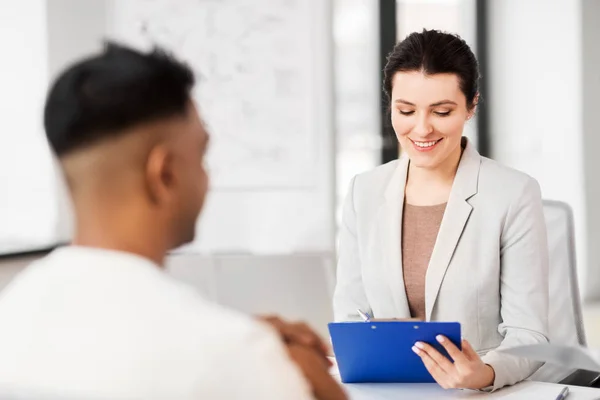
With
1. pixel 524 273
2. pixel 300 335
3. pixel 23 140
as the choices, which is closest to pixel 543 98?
pixel 23 140

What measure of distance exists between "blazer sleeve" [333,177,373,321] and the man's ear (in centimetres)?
128

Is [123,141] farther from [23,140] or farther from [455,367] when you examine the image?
[23,140]

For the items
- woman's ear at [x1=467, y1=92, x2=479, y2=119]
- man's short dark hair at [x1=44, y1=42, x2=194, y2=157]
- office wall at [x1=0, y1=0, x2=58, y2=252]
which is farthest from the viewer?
office wall at [x1=0, y1=0, x2=58, y2=252]

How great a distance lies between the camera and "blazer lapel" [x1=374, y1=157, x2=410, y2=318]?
2.10 meters

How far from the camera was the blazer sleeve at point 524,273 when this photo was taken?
6.28 feet

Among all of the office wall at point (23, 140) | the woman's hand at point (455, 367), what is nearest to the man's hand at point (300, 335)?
the woman's hand at point (455, 367)

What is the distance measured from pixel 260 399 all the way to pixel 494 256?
1319mm

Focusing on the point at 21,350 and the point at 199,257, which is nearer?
the point at 21,350

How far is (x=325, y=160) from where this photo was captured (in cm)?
459

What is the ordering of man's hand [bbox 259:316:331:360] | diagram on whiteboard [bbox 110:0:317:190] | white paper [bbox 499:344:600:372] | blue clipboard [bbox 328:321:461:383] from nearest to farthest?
1. man's hand [bbox 259:316:331:360]
2. white paper [bbox 499:344:600:372]
3. blue clipboard [bbox 328:321:461:383]
4. diagram on whiteboard [bbox 110:0:317:190]

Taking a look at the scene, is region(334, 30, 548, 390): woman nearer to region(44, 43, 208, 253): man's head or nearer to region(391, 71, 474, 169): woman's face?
region(391, 71, 474, 169): woman's face

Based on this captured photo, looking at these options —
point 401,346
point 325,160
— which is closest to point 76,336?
point 401,346

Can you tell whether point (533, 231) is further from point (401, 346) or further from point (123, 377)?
point (123, 377)

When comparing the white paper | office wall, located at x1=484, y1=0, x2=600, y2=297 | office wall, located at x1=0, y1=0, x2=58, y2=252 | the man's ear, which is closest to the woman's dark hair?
the white paper
